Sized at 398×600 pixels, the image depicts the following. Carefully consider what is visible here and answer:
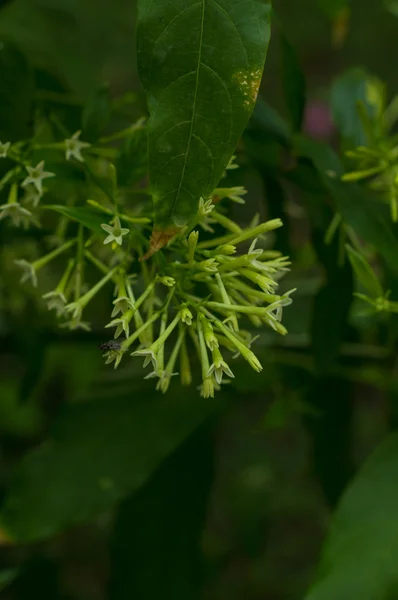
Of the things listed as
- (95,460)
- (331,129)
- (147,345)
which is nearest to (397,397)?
(95,460)

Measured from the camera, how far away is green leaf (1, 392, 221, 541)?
32.9 inches

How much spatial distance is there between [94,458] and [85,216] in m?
0.40

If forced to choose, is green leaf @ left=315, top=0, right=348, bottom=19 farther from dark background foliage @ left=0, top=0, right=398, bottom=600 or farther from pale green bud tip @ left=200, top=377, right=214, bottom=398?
pale green bud tip @ left=200, top=377, right=214, bottom=398

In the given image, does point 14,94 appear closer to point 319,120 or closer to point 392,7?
point 392,7

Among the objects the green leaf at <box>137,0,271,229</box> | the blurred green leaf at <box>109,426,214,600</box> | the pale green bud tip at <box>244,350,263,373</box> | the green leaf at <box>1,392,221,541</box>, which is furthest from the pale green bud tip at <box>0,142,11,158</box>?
the blurred green leaf at <box>109,426,214,600</box>

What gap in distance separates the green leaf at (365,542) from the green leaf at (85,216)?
363mm

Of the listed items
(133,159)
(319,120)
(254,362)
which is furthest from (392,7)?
(319,120)

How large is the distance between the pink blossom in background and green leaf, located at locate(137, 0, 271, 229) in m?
1.84

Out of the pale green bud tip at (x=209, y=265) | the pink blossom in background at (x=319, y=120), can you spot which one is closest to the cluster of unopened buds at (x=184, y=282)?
the pale green bud tip at (x=209, y=265)

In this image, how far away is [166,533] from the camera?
99 cm

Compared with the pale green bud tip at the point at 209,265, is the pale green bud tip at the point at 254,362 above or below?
below

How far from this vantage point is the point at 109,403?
3.16 feet

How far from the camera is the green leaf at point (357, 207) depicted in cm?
69

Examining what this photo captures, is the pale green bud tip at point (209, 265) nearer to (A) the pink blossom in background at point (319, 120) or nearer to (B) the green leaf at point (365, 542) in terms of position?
(B) the green leaf at point (365, 542)
